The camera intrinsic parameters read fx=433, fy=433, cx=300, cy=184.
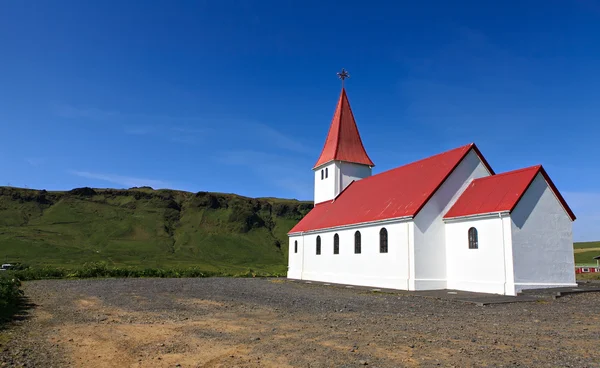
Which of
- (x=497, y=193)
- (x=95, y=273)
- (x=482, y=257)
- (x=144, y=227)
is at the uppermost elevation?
(x=144, y=227)

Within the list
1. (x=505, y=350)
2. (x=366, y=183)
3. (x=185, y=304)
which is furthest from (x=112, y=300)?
(x=366, y=183)

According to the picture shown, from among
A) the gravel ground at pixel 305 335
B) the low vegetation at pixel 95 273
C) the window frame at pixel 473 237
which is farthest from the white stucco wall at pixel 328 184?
the gravel ground at pixel 305 335

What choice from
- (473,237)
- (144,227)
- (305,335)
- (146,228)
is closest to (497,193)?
(473,237)

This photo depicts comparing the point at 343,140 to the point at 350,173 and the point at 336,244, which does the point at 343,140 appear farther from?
the point at 336,244

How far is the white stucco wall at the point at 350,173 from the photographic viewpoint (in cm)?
3381

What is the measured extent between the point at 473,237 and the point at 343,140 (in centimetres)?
1585

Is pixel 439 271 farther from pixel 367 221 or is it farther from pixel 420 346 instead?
pixel 420 346

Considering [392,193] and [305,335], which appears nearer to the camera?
[305,335]

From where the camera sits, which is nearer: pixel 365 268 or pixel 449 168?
pixel 449 168

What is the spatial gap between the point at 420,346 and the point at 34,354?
6.77 metres

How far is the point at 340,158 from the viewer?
110 ft

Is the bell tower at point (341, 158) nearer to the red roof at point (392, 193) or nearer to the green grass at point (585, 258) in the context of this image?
the red roof at point (392, 193)

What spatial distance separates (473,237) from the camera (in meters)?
20.4

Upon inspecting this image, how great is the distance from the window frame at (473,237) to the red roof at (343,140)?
14402 millimetres
